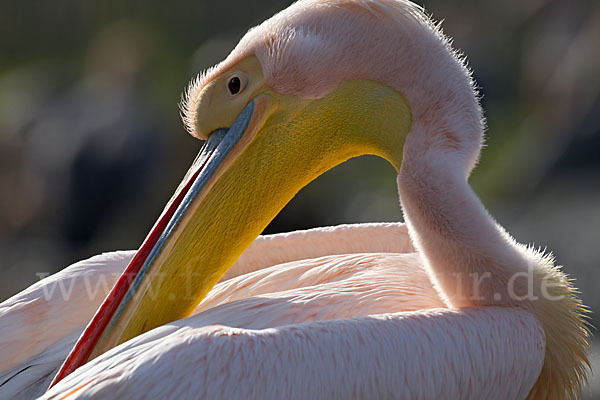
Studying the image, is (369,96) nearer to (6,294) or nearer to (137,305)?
(137,305)

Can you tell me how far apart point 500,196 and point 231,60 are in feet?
12.3

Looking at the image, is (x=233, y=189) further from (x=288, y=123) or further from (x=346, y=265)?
(x=346, y=265)

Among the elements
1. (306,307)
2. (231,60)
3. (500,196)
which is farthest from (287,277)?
(500,196)

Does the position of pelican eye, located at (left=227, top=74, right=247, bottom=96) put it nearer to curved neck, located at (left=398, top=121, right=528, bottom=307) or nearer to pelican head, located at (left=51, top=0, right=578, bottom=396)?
pelican head, located at (left=51, top=0, right=578, bottom=396)

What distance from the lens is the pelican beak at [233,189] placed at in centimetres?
151

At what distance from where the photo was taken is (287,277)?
5.67ft

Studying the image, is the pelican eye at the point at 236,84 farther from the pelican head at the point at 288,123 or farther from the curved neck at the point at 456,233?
the curved neck at the point at 456,233

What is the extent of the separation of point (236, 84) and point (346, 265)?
49 cm

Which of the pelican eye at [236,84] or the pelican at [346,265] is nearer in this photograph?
the pelican at [346,265]

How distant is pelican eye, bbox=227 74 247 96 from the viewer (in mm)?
1607

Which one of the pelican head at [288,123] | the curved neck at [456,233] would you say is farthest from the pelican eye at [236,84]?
the curved neck at [456,233]

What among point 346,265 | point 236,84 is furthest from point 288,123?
point 346,265

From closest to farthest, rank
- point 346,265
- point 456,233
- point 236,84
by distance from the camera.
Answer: point 456,233
point 236,84
point 346,265

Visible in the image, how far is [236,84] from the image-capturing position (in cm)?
161
